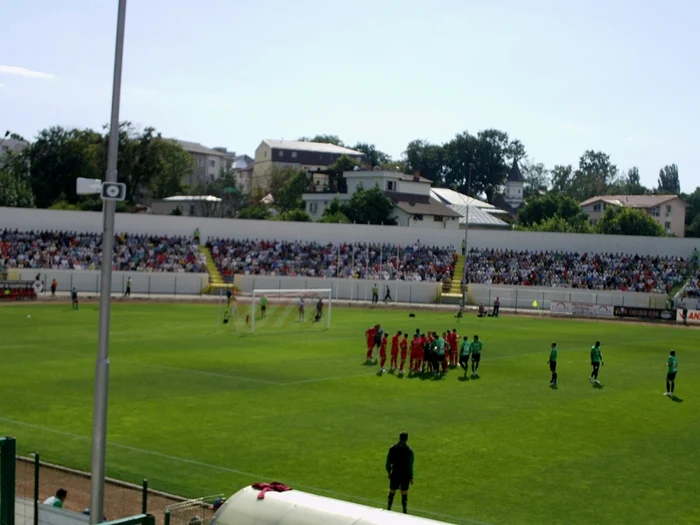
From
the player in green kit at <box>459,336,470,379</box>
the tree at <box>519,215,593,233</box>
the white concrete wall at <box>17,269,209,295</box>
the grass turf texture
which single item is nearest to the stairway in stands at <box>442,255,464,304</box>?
the white concrete wall at <box>17,269,209,295</box>

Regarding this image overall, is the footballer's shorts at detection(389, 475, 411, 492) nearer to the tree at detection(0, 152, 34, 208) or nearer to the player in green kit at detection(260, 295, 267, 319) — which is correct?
the player in green kit at detection(260, 295, 267, 319)

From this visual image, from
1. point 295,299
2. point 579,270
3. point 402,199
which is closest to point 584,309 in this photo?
point 579,270

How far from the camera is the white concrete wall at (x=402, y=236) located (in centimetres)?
7306

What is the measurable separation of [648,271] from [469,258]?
14277 mm

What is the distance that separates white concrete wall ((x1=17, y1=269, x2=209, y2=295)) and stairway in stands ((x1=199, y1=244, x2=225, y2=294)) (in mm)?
527

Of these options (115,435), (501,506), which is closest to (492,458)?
(501,506)

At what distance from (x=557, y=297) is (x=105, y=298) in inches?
2379

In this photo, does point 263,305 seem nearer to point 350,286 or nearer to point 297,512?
point 350,286

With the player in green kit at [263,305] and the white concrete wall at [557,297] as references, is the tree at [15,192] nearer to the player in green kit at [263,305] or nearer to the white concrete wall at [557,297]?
the white concrete wall at [557,297]

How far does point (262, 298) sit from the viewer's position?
153 feet

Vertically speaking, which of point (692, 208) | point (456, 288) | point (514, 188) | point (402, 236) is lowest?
point (456, 288)

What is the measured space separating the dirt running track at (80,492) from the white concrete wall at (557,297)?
53218 mm

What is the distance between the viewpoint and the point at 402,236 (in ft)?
253

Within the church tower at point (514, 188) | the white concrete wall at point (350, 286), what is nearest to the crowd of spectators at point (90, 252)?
the white concrete wall at point (350, 286)
